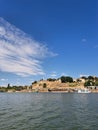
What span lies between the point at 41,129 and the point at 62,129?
2659 mm

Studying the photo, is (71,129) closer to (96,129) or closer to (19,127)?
(96,129)

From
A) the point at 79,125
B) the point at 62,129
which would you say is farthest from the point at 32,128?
the point at 79,125

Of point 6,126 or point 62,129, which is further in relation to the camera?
point 6,126

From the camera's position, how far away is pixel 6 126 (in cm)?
3092

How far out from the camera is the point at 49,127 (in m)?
30.1

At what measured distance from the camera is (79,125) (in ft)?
102

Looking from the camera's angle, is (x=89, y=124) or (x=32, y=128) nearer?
(x=32, y=128)

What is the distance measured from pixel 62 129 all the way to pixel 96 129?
423cm

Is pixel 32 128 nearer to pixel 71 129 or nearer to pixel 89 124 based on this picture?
pixel 71 129

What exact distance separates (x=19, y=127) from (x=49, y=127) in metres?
3.97

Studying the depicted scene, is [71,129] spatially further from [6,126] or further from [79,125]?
[6,126]

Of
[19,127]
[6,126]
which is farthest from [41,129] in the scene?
[6,126]

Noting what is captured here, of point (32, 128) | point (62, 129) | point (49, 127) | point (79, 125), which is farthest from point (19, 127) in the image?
point (79, 125)

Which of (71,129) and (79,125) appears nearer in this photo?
(71,129)
